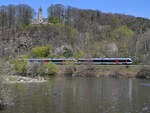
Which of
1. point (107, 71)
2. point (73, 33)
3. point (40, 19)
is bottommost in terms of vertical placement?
point (107, 71)

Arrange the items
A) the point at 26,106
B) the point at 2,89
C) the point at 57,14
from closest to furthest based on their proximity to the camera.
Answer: the point at 2,89
the point at 26,106
the point at 57,14

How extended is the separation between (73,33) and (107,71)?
4132cm

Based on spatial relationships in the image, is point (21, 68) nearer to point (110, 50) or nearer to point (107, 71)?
point (107, 71)

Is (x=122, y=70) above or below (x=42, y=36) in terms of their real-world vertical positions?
below

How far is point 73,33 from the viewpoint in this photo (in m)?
94.1

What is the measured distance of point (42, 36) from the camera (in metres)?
92.9

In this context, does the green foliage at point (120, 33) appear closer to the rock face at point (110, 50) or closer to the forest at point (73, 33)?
the forest at point (73, 33)

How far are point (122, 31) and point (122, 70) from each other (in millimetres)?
46011

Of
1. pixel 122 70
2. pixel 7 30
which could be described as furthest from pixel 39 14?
pixel 122 70

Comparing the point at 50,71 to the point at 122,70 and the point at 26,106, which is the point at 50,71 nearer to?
the point at 122,70

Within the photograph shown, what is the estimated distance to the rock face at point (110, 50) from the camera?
7844cm

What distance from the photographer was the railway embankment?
51156 mm

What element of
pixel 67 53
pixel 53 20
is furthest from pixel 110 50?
pixel 53 20

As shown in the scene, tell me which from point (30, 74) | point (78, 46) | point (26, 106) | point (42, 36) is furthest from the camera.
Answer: point (42, 36)
